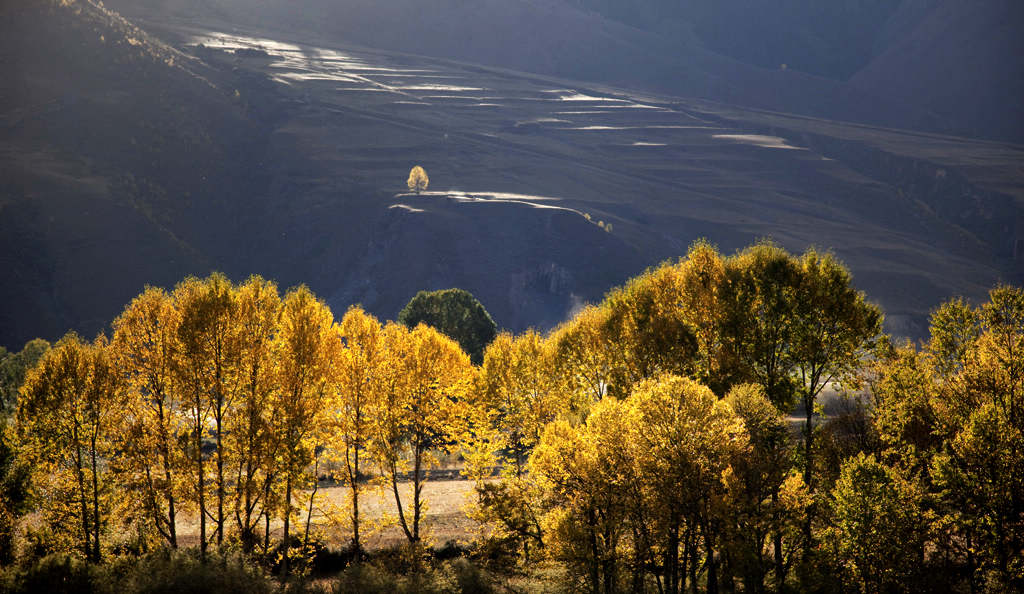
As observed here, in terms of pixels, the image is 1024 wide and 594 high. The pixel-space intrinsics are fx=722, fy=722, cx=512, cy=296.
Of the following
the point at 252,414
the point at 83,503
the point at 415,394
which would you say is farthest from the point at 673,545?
the point at 83,503

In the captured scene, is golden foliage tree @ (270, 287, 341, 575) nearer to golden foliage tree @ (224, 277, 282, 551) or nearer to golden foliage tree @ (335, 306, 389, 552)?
golden foliage tree @ (224, 277, 282, 551)

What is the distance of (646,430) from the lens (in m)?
29.0

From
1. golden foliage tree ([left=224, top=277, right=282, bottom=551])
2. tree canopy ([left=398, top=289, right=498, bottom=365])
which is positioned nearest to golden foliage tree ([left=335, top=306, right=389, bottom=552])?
golden foliage tree ([left=224, top=277, right=282, bottom=551])

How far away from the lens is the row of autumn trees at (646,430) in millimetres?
28625

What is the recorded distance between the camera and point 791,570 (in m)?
33.3

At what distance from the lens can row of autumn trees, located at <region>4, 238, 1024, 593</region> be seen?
28625 millimetres

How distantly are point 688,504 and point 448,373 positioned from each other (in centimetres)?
1674

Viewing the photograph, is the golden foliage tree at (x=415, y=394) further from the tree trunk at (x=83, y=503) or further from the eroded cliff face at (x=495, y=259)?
the eroded cliff face at (x=495, y=259)

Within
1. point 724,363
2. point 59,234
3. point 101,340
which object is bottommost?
point 724,363

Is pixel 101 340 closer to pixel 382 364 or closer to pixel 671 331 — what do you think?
pixel 382 364

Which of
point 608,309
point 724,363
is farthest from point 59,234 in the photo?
point 724,363

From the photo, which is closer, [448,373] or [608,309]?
[448,373]

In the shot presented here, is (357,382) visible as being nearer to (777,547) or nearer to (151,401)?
(151,401)

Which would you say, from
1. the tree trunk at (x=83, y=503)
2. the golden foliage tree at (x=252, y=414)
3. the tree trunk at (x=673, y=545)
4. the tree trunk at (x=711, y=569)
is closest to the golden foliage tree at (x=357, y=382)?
the golden foliage tree at (x=252, y=414)
